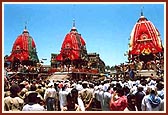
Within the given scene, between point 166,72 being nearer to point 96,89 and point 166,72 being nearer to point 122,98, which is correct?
point 96,89

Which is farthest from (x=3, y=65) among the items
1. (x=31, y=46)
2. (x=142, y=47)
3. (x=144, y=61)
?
(x=142, y=47)

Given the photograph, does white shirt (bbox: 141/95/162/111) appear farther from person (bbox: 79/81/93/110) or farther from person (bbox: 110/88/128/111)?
person (bbox: 79/81/93/110)

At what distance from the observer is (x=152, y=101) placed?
653cm

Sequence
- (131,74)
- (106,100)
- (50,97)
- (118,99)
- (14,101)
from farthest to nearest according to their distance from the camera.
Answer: (131,74) < (50,97) < (106,100) < (118,99) < (14,101)

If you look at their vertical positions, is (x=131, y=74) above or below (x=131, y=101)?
above

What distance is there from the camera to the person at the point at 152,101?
642 cm

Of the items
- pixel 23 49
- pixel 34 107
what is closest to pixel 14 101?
pixel 34 107

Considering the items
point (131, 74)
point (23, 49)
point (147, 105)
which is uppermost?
point (23, 49)

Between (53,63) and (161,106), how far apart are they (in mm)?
4379

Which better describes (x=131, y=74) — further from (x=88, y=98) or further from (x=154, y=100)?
(x=154, y=100)

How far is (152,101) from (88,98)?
1785mm

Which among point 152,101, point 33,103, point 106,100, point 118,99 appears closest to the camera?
point 33,103

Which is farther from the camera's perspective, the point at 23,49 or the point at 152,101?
the point at 23,49

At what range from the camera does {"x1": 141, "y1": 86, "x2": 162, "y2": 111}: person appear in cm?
642
